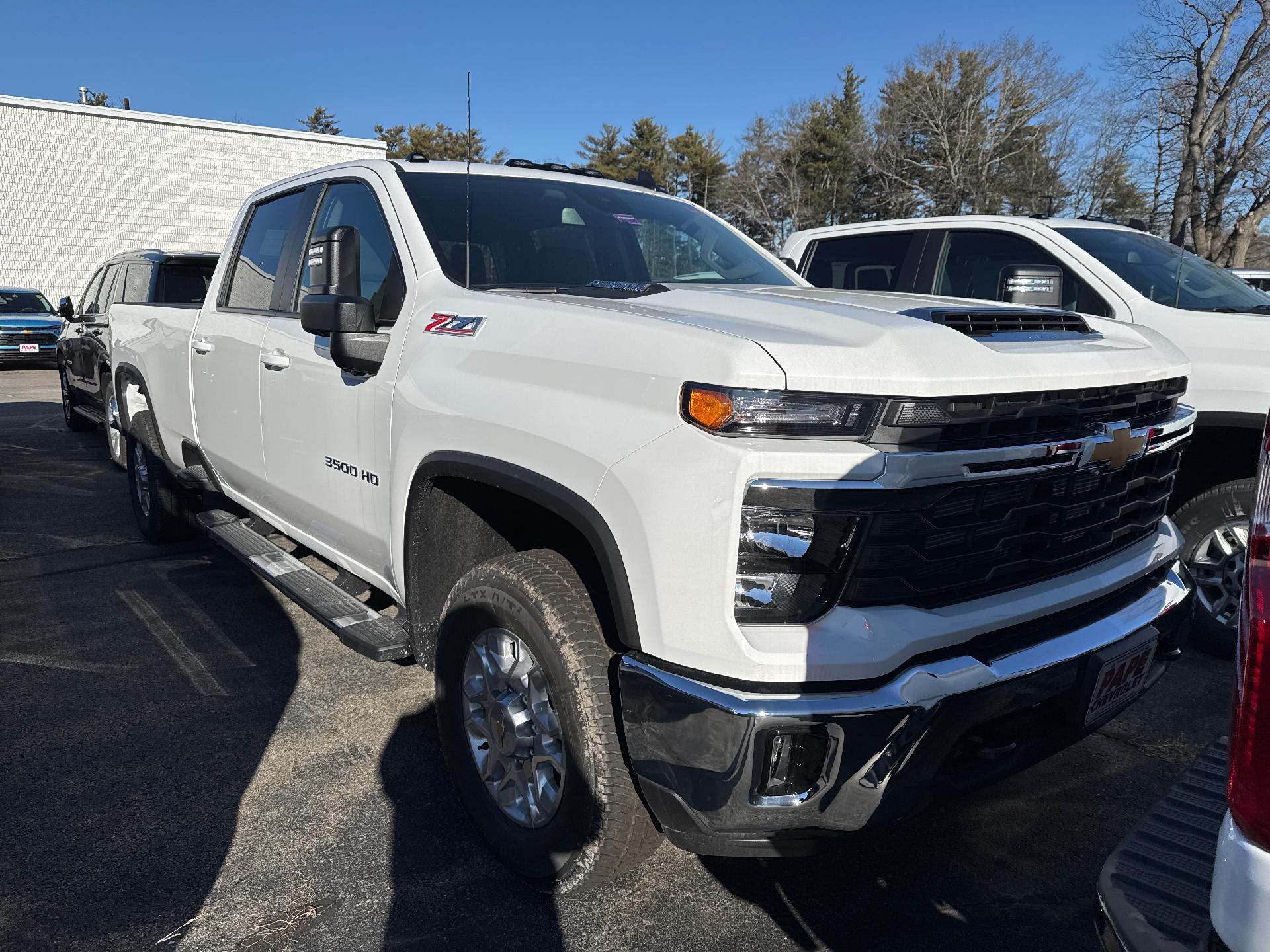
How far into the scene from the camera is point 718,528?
1838mm

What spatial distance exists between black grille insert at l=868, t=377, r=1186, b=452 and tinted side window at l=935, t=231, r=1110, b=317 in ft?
9.05

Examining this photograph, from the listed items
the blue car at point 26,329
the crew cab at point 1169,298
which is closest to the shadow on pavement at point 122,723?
the crew cab at point 1169,298

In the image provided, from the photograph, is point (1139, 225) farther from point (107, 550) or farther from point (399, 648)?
point (107, 550)

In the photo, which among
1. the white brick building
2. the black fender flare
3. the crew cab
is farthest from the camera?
the white brick building

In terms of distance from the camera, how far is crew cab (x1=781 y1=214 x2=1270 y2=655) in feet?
13.2

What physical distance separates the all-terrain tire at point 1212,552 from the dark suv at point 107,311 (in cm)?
625

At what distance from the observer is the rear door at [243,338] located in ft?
12.8

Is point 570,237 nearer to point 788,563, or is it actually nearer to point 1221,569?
point 788,563

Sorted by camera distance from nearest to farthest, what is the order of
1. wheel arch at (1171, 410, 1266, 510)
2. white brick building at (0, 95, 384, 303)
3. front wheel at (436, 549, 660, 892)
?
front wheel at (436, 549, 660, 892) < wheel arch at (1171, 410, 1266, 510) < white brick building at (0, 95, 384, 303)

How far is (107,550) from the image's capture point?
5.74 metres

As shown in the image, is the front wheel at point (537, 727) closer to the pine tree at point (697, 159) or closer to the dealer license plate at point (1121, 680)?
the dealer license plate at point (1121, 680)

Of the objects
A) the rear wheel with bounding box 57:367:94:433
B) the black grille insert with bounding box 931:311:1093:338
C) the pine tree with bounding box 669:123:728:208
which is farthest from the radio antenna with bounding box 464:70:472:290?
the pine tree with bounding box 669:123:728:208

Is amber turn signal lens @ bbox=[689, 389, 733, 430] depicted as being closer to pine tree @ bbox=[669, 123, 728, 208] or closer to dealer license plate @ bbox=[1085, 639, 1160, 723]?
dealer license plate @ bbox=[1085, 639, 1160, 723]

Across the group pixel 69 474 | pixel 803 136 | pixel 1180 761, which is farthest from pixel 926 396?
pixel 803 136
